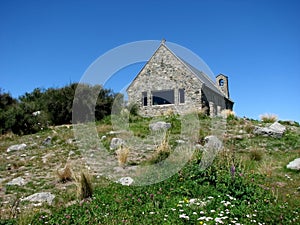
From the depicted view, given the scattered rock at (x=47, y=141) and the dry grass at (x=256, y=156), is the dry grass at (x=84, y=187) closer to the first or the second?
the dry grass at (x=256, y=156)

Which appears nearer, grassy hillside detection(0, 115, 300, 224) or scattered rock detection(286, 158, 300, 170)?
grassy hillside detection(0, 115, 300, 224)

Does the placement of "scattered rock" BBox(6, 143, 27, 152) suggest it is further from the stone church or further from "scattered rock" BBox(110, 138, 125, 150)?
the stone church

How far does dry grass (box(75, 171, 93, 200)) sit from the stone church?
16.5 meters

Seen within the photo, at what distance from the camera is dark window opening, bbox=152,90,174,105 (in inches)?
948

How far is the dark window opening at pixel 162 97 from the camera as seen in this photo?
24.1 meters

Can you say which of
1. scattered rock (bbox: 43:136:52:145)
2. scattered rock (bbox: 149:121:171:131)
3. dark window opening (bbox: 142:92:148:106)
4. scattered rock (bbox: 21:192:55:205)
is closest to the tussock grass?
→ scattered rock (bbox: 21:192:55:205)

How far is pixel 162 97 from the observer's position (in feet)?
80.8

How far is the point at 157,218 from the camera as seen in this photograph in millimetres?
4699

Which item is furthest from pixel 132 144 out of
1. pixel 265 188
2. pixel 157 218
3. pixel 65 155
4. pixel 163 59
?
pixel 163 59

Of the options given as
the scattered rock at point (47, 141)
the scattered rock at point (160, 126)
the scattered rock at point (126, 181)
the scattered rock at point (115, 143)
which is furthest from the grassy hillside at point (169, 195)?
the scattered rock at point (160, 126)

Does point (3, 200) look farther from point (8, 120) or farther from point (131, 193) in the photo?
point (8, 120)

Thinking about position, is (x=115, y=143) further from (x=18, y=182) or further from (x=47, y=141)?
(x=18, y=182)

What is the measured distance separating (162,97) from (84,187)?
1850 cm

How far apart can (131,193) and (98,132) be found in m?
9.45
